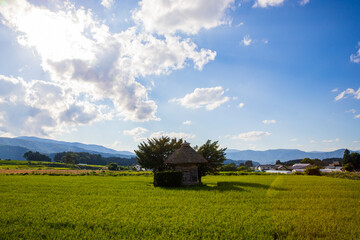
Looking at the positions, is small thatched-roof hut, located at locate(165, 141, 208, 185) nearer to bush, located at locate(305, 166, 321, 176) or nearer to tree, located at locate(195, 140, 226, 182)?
tree, located at locate(195, 140, 226, 182)

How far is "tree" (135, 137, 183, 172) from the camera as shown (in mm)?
32281

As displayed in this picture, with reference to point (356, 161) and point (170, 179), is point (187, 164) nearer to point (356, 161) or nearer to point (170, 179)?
point (170, 179)

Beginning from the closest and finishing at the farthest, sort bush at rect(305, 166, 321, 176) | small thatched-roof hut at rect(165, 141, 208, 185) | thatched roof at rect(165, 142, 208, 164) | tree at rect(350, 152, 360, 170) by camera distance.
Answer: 1. thatched roof at rect(165, 142, 208, 164)
2. small thatched-roof hut at rect(165, 141, 208, 185)
3. bush at rect(305, 166, 321, 176)
4. tree at rect(350, 152, 360, 170)

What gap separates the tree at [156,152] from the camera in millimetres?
32281

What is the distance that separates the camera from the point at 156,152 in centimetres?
3219

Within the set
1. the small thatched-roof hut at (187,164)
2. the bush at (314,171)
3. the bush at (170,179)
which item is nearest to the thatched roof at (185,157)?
the small thatched-roof hut at (187,164)

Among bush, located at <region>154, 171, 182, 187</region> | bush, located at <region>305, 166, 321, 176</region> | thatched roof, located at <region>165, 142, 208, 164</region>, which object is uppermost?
thatched roof, located at <region>165, 142, 208, 164</region>

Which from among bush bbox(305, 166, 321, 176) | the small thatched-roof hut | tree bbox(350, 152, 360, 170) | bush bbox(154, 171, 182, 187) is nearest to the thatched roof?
the small thatched-roof hut

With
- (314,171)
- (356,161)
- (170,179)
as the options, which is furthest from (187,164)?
(356,161)

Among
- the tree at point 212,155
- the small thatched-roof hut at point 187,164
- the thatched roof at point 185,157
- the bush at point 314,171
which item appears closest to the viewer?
the thatched roof at point 185,157

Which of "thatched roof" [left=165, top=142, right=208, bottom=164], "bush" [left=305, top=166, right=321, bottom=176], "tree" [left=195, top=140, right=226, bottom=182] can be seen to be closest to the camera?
"thatched roof" [left=165, top=142, right=208, bottom=164]

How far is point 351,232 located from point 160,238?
737 cm

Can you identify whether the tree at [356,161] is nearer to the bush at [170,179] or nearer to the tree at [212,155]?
the tree at [212,155]

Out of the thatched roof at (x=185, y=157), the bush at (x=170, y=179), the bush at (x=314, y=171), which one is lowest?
the bush at (x=314, y=171)
